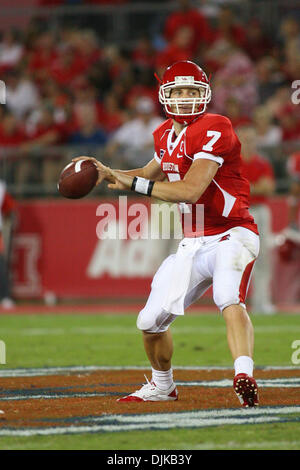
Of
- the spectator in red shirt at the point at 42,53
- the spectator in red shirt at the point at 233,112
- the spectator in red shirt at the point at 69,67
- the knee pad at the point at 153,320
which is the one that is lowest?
the knee pad at the point at 153,320

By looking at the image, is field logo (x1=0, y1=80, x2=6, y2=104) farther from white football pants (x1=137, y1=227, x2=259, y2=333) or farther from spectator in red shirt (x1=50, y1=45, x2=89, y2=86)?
white football pants (x1=137, y1=227, x2=259, y2=333)

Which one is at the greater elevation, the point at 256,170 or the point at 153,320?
the point at 256,170

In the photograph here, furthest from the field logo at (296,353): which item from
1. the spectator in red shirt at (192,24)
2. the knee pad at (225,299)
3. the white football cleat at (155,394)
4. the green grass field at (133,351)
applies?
the spectator in red shirt at (192,24)

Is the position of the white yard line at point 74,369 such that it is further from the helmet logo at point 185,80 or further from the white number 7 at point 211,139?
the helmet logo at point 185,80

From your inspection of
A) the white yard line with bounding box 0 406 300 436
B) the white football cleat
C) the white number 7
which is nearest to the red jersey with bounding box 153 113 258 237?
the white number 7

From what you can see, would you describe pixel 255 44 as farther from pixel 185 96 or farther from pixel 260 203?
pixel 185 96

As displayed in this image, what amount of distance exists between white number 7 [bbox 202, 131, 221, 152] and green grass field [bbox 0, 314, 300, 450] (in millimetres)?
1531

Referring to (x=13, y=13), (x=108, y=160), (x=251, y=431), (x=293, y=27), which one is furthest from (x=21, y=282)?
(x=251, y=431)

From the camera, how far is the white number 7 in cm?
516

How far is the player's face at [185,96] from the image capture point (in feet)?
17.6

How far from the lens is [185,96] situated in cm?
539

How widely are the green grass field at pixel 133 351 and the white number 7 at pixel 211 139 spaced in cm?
153

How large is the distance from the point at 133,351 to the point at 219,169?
305cm

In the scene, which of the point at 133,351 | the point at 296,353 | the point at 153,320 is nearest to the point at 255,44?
the point at 133,351
